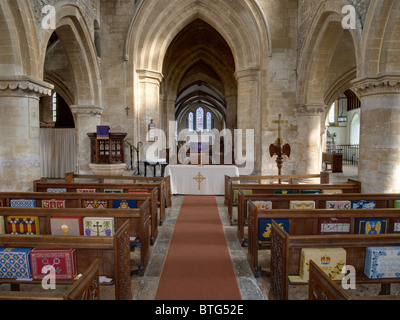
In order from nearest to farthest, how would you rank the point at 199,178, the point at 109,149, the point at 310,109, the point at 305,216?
the point at 305,216 < the point at 109,149 < the point at 199,178 < the point at 310,109

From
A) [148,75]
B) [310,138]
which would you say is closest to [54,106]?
[148,75]

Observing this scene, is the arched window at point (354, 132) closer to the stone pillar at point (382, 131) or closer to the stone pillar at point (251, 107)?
the stone pillar at point (251, 107)

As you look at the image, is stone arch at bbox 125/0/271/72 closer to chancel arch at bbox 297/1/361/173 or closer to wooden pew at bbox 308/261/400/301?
chancel arch at bbox 297/1/361/173

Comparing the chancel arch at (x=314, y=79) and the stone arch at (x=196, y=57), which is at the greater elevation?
the stone arch at (x=196, y=57)

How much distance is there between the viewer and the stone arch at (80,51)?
762cm

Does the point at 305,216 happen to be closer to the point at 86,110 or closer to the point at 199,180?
the point at 199,180

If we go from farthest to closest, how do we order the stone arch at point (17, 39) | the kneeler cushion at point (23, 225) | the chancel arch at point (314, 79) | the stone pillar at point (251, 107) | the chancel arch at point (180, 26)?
1. the stone pillar at point (251, 107)
2. the chancel arch at point (180, 26)
3. the chancel arch at point (314, 79)
4. the stone arch at point (17, 39)
5. the kneeler cushion at point (23, 225)

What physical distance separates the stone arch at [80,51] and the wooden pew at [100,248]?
6.43m

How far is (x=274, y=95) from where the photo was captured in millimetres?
9492

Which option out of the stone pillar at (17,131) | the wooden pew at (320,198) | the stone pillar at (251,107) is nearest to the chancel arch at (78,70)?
the stone pillar at (17,131)

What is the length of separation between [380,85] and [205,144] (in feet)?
25.0

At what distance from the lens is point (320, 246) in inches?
94.5

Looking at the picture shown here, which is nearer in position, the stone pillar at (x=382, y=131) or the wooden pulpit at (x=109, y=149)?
the stone pillar at (x=382, y=131)
